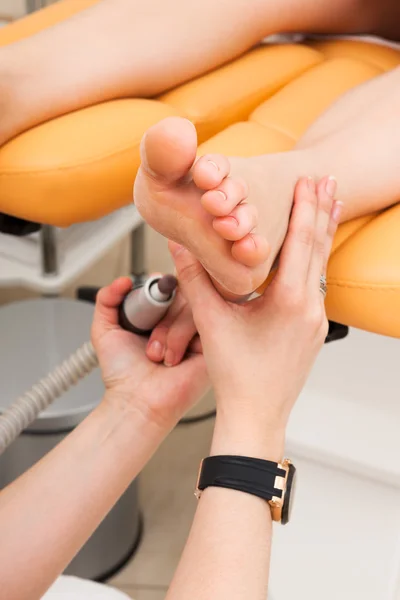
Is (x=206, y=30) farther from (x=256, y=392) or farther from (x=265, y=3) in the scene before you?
(x=256, y=392)

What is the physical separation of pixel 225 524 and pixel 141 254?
1.13 m

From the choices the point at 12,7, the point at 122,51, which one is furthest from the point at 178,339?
the point at 12,7

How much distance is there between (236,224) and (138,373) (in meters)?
0.31

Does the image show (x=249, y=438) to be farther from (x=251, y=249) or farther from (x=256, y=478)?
(x=251, y=249)

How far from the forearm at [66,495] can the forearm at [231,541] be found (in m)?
0.16

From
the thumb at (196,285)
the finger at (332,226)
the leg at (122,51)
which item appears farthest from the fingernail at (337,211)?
the leg at (122,51)

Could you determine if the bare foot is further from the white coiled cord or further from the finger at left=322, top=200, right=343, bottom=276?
the white coiled cord

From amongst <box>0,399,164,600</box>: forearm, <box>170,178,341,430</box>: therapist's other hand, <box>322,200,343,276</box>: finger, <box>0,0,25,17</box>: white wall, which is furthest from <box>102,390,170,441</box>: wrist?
<box>0,0,25,17</box>: white wall

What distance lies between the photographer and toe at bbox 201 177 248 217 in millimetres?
508

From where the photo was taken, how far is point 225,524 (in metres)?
0.59

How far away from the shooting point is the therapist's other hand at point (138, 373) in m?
0.76

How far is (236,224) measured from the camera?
52 centimetres

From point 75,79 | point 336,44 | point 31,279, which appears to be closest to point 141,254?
point 31,279

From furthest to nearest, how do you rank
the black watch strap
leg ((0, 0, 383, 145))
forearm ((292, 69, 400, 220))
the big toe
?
leg ((0, 0, 383, 145)) → forearm ((292, 69, 400, 220)) → the black watch strap → the big toe
